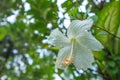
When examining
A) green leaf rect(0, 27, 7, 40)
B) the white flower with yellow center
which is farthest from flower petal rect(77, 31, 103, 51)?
green leaf rect(0, 27, 7, 40)

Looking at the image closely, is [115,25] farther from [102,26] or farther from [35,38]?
[35,38]

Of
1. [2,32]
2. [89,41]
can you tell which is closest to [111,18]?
[89,41]

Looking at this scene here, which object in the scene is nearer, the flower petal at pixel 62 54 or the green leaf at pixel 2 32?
the flower petal at pixel 62 54

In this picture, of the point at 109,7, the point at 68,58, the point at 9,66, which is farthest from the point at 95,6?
the point at 9,66

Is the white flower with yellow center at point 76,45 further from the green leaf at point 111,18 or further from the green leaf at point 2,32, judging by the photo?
the green leaf at point 2,32

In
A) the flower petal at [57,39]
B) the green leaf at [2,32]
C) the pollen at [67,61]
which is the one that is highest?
the green leaf at [2,32]

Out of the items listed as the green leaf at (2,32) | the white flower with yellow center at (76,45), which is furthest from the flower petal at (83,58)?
the green leaf at (2,32)

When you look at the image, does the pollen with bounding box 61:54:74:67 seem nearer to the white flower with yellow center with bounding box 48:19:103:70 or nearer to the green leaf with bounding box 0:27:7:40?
the white flower with yellow center with bounding box 48:19:103:70

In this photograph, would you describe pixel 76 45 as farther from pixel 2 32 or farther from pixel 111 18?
pixel 2 32
